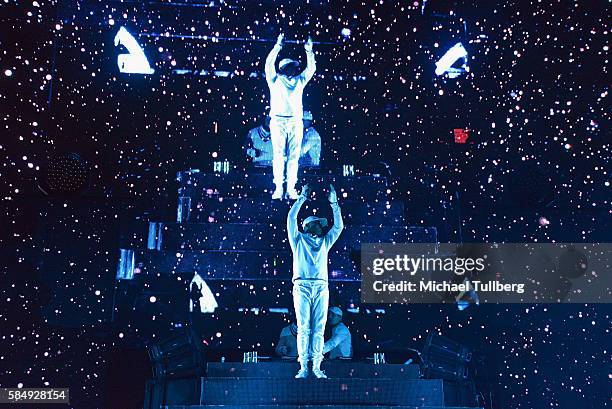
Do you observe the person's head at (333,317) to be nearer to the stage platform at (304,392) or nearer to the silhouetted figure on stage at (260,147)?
the stage platform at (304,392)

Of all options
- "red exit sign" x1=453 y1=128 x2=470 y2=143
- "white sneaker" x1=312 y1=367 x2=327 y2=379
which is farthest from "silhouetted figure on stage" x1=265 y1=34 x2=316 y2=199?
"white sneaker" x1=312 y1=367 x2=327 y2=379

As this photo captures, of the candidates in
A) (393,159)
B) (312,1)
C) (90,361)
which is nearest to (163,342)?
(90,361)

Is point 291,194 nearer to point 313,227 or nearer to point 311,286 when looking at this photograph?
point 313,227

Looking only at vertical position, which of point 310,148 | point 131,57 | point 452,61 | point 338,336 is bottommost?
point 338,336

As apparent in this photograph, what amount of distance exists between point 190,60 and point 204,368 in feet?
16.1

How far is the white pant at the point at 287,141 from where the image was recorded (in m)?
6.86

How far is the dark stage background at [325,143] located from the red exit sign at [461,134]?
119 mm

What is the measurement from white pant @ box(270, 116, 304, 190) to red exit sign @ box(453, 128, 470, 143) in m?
2.18

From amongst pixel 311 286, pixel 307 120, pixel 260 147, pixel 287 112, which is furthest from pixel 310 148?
pixel 311 286

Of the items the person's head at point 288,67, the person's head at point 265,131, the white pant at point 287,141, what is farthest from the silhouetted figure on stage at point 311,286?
the person's head at point 265,131

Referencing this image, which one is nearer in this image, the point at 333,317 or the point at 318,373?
the point at 318,373

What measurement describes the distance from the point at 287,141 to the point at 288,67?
33.9 inches

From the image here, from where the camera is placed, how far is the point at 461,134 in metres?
7.79

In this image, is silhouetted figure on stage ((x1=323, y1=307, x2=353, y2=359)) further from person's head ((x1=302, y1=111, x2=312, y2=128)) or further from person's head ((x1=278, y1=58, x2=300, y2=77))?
person's head ((x1=302, y1=111, x2=312, y2=128))
